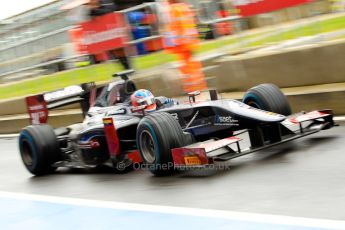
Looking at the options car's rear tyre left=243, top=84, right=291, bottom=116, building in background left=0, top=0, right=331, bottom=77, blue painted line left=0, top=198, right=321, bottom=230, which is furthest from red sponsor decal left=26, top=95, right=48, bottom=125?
building in background left=0, top=0, right=331, bottom=77

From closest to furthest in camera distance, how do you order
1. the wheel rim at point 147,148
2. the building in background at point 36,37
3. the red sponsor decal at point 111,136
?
the wheel rim at point 147,148 → the red sponsor decal at point 111,136 → the building in background at point 36,37

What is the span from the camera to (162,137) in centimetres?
727

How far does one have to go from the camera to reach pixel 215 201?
6066 mm

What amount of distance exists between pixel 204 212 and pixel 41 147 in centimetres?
420

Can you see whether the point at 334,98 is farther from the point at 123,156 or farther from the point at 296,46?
the point at 123,156

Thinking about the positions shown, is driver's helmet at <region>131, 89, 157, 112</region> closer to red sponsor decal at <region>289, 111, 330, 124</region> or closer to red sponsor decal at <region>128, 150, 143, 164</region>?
red sponsor decal at <region>128, 150, 143, 164</region>

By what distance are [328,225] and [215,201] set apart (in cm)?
159

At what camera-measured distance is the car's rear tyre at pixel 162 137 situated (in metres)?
7.28

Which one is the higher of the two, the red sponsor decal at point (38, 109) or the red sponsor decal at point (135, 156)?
the red sponsor decal at point (38, 109)

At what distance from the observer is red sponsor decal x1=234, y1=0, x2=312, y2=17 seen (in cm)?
1086

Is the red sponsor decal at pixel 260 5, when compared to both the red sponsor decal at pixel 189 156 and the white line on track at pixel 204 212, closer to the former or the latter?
the red sponsor decal at pixel 189 156

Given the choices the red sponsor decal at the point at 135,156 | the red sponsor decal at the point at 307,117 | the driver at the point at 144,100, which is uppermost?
the driver at the point at 144,100

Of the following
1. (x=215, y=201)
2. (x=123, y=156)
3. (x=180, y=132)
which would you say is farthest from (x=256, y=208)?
(x=123, y=156)

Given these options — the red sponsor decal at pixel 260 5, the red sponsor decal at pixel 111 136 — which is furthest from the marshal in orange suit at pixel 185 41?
the red sponsor decal at pixel 111 136
